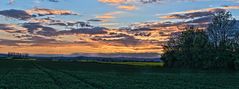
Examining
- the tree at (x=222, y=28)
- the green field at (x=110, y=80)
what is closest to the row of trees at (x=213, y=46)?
the tree at (x=222, y=28)

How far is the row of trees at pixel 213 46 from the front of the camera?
109 m

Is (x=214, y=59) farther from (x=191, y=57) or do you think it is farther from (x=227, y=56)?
(x=191, y=57)

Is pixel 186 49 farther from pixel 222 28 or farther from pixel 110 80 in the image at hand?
pixel 110 80

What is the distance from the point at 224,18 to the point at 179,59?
69.5ft

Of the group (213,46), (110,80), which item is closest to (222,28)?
(213,46)

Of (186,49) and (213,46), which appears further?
(186,49)

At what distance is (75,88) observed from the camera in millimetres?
42500

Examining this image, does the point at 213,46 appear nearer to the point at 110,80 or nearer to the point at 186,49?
the point at 186,49

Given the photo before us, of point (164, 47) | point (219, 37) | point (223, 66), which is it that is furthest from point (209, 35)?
point (164, 47)

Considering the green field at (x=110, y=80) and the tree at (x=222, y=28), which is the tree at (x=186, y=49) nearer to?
the tree at (x=222, y=28)

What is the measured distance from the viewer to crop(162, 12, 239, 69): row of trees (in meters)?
109

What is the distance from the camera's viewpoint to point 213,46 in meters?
114

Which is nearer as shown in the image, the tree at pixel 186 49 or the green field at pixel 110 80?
the green field at pixel 110 80

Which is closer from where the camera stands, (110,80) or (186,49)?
(110,80)
